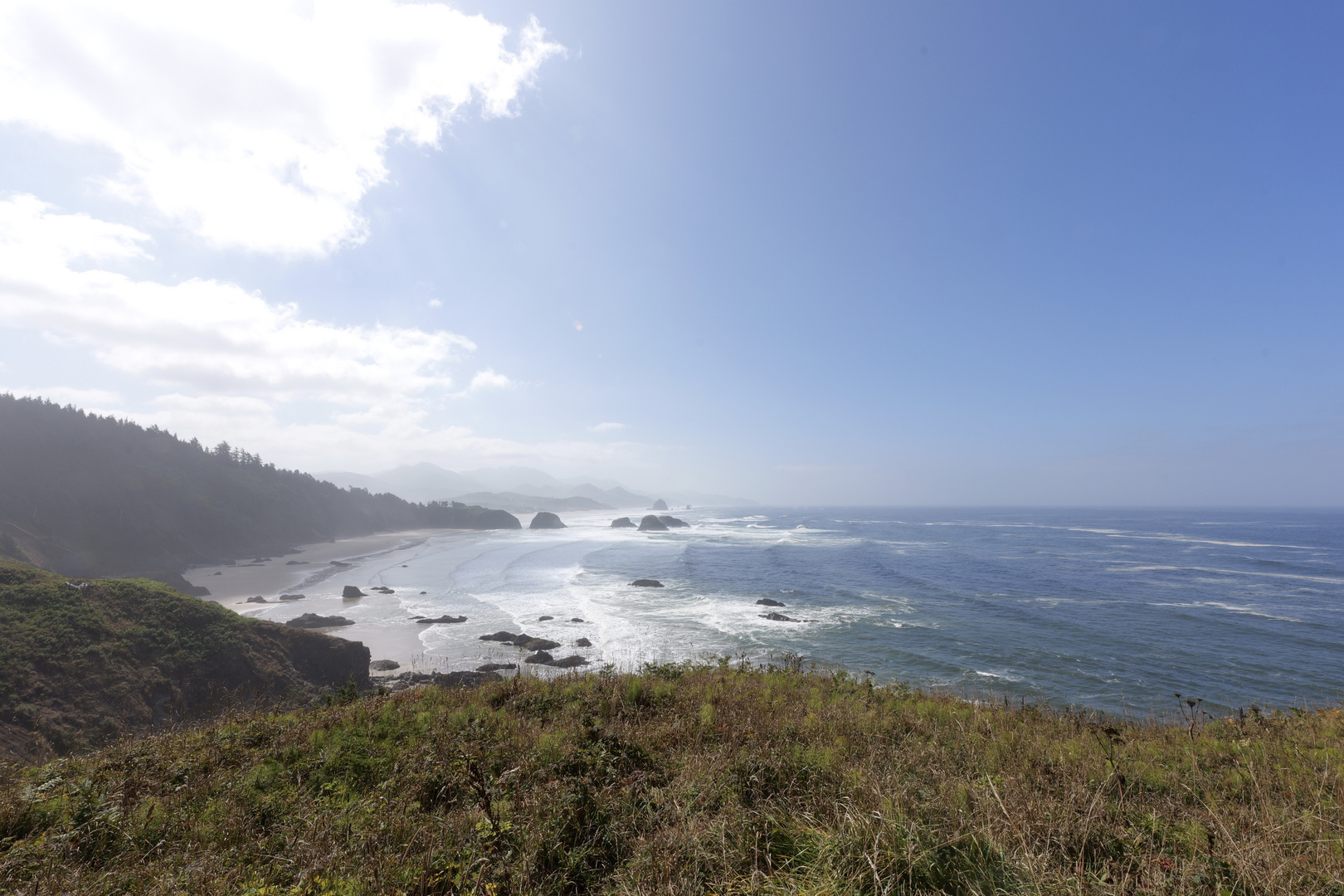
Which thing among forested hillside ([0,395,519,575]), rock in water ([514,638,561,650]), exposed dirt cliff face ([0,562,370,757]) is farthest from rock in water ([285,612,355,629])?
forested hillside ([0,395,519,575])

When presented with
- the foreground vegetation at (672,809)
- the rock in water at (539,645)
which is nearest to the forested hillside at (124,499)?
the rock in water at (539,645)

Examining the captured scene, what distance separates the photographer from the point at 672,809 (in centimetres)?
445

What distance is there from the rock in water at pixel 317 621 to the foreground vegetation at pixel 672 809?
82.7 ft

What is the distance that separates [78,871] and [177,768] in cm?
280

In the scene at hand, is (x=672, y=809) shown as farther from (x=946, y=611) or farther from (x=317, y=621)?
(x=317, y=621)

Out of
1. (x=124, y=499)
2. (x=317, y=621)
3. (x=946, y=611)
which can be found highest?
(x=124, y=499)

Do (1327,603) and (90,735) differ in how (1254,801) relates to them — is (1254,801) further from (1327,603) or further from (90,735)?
(1327,603)

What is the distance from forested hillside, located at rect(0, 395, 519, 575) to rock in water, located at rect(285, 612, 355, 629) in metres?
21.5

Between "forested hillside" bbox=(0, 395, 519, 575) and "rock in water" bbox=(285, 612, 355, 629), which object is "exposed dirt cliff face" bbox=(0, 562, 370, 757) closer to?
"rock in water" bbox=(285, 612, 355, 629)

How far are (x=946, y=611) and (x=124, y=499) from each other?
3195 inches

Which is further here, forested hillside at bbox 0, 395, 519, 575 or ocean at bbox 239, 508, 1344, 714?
forested hillside at bbox 0, 395, 519, 575

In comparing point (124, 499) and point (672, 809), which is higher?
point (124, 499)

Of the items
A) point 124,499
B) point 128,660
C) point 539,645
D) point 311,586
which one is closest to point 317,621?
point 128,660

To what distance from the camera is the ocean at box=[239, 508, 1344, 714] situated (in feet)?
64.0
